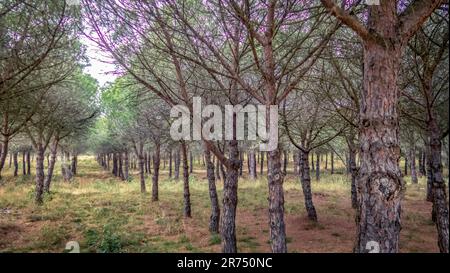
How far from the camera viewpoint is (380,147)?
Answer: 3.14 m

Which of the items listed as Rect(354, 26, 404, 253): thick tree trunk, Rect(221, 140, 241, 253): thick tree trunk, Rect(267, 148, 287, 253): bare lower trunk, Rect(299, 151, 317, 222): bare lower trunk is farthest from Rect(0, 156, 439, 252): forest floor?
Rect(354, 26, 404, 253): thick tree trunk

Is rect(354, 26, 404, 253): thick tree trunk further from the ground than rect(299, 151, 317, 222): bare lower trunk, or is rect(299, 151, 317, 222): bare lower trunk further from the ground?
rect(354, 26, 404, 253): thick tree trunk

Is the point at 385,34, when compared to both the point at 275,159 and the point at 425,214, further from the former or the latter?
the point at 425,214

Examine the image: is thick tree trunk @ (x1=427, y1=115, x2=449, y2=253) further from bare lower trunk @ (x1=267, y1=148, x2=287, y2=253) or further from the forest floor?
the forest floor

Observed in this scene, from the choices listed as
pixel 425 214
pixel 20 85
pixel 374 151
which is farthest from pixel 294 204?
pixel 374 151

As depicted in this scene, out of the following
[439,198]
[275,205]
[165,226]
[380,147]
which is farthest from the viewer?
[165,226]

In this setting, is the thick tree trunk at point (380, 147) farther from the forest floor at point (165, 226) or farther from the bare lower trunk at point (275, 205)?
the forest floor at point (165, 226)

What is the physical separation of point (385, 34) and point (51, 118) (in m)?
15.3

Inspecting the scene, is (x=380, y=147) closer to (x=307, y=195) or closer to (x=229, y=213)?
(x=229, y=213)

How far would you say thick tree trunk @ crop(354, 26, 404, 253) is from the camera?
306 cm

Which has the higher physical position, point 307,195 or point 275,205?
point 275,205

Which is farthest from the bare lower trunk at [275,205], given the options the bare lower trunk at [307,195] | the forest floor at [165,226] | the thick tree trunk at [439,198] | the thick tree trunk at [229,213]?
the bare lower trunk at [307,195]

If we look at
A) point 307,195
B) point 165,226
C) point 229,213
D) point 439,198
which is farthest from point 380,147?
point 165,226
